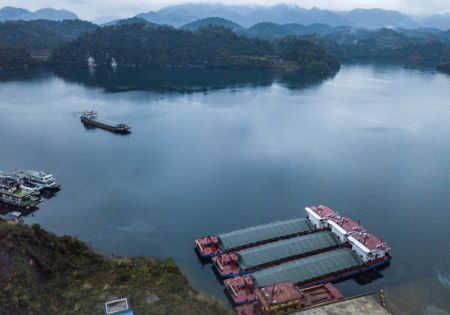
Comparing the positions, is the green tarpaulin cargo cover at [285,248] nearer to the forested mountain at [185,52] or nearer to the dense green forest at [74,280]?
the dense green forest at [74,280]

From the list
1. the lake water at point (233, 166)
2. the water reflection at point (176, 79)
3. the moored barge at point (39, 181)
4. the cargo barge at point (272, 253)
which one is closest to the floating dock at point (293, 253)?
the cargo barge at point (272, 253)

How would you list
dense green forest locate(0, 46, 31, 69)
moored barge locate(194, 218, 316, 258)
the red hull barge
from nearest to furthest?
the red hull barge → moored barge locate(194, 218, 316, 258) → dense green forest locate(0, 46, 31, 69)

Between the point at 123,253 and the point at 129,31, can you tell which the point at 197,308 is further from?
the point at 129,31

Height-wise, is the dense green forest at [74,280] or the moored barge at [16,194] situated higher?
the dense green forest at [74,280]

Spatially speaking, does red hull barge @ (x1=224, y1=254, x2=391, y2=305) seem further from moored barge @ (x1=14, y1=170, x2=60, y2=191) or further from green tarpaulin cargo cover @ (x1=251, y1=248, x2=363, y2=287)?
moored barge @ (x1=14, y1=170, x2=60, y2=191)

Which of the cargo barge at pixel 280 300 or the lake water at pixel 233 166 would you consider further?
the lake water at pixel 233 166

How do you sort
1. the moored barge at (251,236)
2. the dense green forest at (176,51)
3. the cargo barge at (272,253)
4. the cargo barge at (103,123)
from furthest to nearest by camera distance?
1. the dense green forest at (176,51)
2. the cargo barge at (103,123)
3. the moored barge at (251,236)
4. the cargo barge at (272,253)

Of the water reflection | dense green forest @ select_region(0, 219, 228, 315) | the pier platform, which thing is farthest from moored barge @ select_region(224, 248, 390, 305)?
the water reflection
